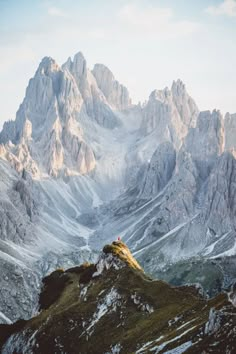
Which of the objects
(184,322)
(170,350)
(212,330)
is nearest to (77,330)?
(184,322)

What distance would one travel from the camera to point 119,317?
65.9m

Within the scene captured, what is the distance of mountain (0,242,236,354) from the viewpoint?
1710 inches

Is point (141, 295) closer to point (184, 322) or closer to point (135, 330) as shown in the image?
point (135, 330)

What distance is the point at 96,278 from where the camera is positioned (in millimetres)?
79750

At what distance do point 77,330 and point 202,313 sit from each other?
20.9m

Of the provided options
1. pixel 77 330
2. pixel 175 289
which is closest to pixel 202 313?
pixel 175 289

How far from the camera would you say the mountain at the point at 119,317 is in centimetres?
4344

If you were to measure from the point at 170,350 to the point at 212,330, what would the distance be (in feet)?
14.9

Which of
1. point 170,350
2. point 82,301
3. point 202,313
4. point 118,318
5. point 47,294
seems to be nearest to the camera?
point 170,350

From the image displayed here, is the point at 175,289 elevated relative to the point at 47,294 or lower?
lower

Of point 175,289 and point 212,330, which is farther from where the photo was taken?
point 175,289

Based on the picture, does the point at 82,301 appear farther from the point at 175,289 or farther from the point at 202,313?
the point at 202,313

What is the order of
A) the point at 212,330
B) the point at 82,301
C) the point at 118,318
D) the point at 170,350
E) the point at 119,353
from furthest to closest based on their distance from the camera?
the point at 82,301 → the point at 118,318 → the point at 119,353 → the point at 170,350 → the point at 212,330

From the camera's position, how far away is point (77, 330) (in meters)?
67.7
